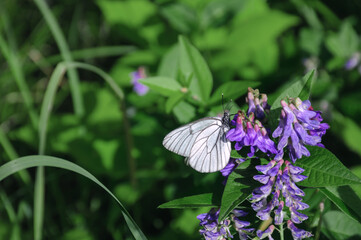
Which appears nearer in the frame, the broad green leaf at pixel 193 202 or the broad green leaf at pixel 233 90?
the broad green leaf at pixel 193 202

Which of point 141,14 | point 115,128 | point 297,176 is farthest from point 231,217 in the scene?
point 141,14

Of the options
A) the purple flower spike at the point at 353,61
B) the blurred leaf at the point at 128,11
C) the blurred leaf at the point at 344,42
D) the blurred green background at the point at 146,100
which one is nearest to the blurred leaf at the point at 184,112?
the blurred green background at the point at 146,100

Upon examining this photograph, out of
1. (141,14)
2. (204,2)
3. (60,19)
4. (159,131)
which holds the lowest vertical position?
(159,131)

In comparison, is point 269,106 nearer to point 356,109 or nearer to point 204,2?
point 356,109

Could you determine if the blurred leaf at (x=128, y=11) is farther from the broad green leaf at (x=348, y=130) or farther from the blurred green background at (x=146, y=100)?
the broad green leaf at (x=348, y=130)

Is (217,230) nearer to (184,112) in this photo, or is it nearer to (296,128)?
(296,128)

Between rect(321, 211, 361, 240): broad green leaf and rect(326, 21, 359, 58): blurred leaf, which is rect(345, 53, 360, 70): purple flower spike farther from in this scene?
rect(321, 211, 361, 240): broad green leaf
